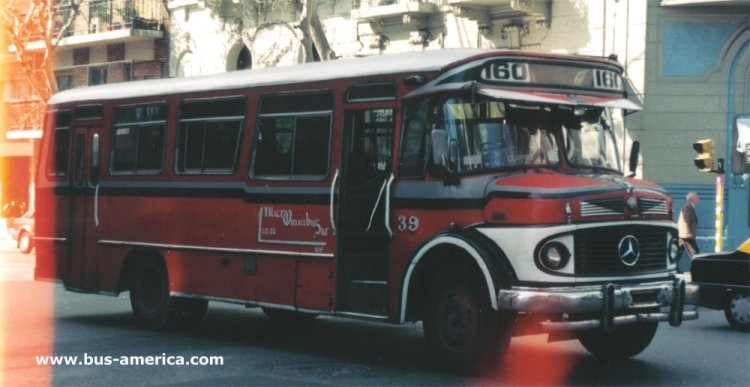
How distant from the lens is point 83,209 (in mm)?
16141

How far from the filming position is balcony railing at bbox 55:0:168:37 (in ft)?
125

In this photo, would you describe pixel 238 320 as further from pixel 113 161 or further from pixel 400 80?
pixel 400 80

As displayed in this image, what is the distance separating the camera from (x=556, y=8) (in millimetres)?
27125

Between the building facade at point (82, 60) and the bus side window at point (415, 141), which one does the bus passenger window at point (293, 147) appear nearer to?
the bus side window at point (415, 141)

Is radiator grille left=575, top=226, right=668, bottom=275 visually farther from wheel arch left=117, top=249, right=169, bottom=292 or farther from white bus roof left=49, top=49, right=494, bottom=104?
wheel arch left=117, top=249, right=169, bottom=292

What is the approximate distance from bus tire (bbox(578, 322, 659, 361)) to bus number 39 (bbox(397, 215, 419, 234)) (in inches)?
75.2

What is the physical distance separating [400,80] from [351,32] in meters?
19.7

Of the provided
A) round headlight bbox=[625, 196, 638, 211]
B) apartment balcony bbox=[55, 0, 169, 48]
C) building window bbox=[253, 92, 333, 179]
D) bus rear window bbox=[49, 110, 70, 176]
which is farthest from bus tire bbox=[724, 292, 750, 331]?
apartment balcony bbox=[55, 0, 169, 48]

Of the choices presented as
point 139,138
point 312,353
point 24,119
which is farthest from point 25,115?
point 312,353

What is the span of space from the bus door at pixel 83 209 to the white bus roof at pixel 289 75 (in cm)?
59

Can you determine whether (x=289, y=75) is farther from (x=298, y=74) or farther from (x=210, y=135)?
(x=210, y=135)

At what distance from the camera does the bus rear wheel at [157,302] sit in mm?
14977

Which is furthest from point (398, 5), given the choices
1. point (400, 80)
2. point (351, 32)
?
point (400, 80)

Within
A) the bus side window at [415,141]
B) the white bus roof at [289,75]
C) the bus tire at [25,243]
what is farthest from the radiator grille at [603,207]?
the bus tire at [25,243]
